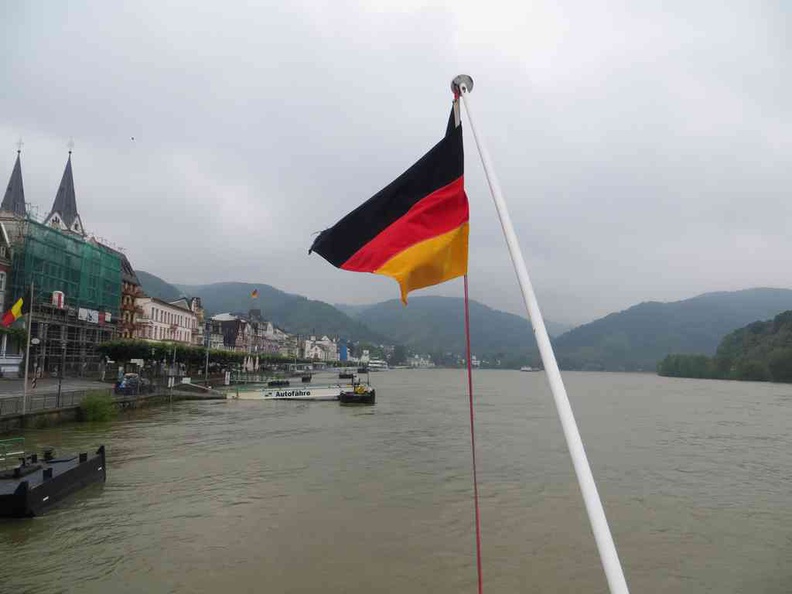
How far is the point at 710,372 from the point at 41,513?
154 meters

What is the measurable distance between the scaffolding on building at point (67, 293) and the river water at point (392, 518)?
27.8m

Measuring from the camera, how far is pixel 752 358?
126250 millimetres

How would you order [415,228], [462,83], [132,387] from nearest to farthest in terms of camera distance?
[462,83] < [415,228] < [132,387]

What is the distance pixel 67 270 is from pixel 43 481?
51543 millimetres

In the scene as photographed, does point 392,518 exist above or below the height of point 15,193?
below

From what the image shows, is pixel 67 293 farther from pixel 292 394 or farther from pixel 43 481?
pixel 43 481

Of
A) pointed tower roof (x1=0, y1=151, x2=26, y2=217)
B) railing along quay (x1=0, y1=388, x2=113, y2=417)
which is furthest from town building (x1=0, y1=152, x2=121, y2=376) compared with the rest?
pointed tower roof (x1=0, y1=151, x2=26, y2=217)

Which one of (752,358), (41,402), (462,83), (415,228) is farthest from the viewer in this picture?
(752,358)

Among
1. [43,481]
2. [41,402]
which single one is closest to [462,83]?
[43,481]

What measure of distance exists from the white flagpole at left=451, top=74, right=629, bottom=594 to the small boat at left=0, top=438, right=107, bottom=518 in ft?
45.1

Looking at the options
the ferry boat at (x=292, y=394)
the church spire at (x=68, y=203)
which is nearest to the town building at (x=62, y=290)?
the ferry boat at (x=292, y=394)

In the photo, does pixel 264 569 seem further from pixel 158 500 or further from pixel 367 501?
pixel 158 500

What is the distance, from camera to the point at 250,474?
19734 mm

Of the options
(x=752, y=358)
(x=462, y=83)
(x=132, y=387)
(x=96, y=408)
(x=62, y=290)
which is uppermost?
(x=62, y=290)
